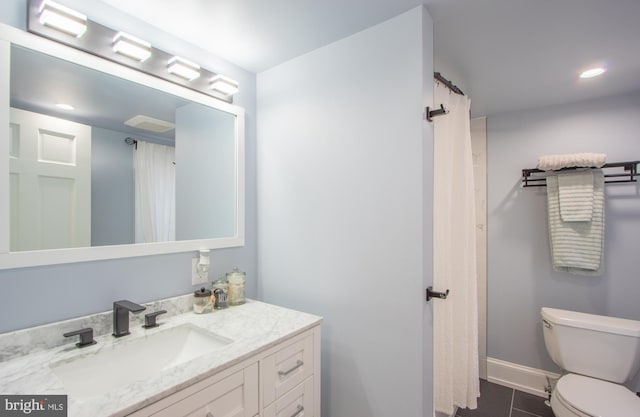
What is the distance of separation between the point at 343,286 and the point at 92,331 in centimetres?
104

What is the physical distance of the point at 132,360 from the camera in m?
1.11

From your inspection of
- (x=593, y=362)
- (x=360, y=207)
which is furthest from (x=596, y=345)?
(x=360, y=207)

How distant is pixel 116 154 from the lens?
1.28 meters

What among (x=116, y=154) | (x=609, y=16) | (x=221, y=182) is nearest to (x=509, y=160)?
(x=609, y=16)

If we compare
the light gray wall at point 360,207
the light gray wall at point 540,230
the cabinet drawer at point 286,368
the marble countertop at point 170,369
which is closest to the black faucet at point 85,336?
the marble countertop at point 170,369

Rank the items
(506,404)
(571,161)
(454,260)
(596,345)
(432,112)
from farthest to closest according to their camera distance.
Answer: (506,404) → (571,161) → (596,345) → (454,260) → (432,112)

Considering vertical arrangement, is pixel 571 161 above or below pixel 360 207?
above

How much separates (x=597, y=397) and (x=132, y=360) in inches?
93.8

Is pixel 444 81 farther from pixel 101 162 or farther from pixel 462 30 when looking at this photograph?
pixel 101 162

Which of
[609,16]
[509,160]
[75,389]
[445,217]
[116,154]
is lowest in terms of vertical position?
[75,389]

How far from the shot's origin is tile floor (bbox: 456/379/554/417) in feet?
6.90

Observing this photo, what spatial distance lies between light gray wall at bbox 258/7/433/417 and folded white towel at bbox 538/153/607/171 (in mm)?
1455

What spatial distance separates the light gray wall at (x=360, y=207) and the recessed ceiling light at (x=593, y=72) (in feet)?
4.16

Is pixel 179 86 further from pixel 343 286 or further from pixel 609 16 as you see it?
pixel 609 16
